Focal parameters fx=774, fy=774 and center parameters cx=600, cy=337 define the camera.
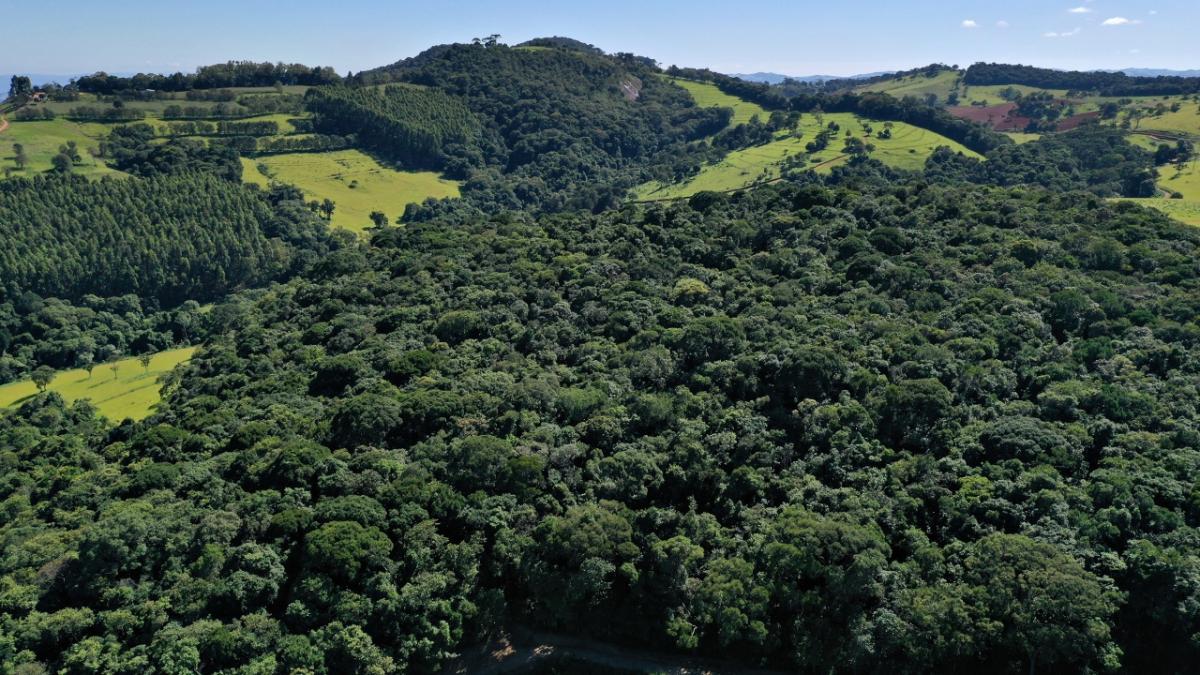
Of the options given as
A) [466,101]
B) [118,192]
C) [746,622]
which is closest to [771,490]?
[746,622]

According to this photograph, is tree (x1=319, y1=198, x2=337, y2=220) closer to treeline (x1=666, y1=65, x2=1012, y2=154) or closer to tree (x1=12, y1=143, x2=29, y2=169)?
tree (x1=12, y1=143, x2=29, y2=169)

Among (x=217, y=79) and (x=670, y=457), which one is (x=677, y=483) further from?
A: (x=217, y=79)

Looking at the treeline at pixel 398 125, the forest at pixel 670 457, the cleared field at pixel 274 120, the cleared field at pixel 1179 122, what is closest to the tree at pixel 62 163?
the cleared field at pixel 274 120

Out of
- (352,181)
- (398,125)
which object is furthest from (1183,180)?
(398,125)

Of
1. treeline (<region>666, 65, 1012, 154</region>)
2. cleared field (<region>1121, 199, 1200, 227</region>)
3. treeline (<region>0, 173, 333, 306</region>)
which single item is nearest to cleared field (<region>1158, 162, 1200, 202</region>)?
cleared field (<region>1121, 199, 1200, 227</region>)

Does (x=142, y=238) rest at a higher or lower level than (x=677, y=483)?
higher

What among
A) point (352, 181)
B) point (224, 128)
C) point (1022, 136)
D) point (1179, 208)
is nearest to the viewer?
point (1179, 208)
